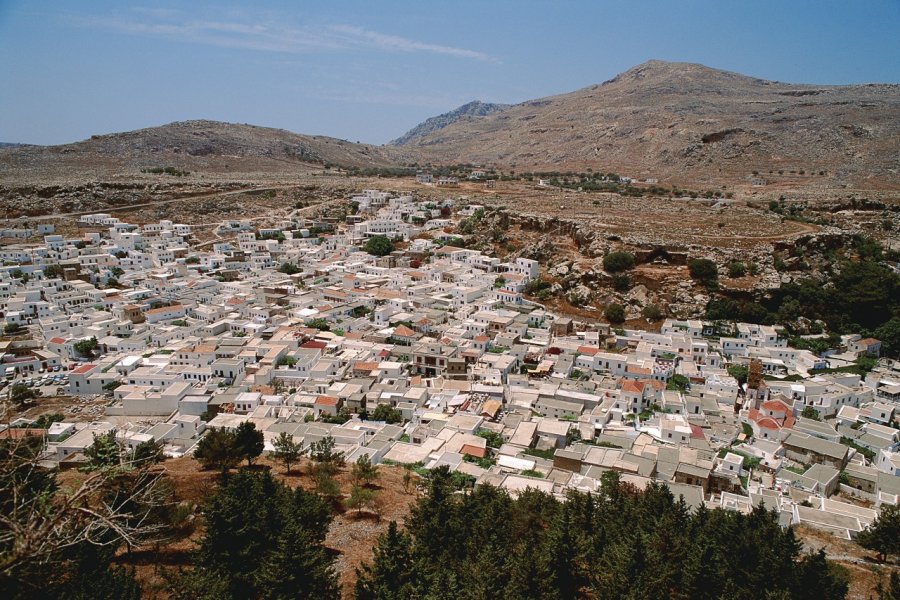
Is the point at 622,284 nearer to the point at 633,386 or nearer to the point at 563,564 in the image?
the point at 633,386

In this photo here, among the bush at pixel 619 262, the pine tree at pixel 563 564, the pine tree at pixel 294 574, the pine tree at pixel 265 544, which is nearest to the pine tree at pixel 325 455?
the pine tree at pixel 265 544

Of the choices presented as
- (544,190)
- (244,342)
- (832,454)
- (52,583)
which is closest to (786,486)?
(832,454)

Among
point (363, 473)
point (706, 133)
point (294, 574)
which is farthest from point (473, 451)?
point (706, 133)

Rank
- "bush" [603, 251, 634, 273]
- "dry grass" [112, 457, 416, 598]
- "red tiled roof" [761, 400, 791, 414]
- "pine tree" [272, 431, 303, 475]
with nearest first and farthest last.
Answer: "dry grass" [112, 457, 416, 598]
"pine tree" [272, 431, 303, 475]
"red tiled roof" [761, 400, 791, 414]
"bush" [603, 251, 634, 273]

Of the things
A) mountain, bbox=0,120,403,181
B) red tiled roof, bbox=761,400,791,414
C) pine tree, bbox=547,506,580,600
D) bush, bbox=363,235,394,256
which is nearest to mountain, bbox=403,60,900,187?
mountain, bbox=0,120,403,181

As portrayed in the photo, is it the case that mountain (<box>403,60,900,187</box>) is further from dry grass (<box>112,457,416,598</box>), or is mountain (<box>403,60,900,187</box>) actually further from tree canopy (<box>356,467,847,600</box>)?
dry grass (<box>112,457,416,598</box>)
